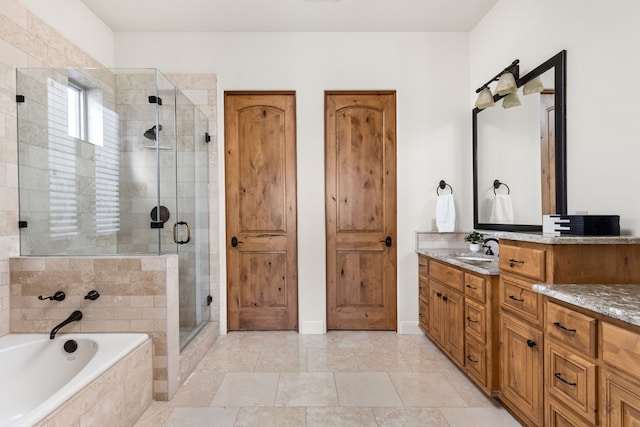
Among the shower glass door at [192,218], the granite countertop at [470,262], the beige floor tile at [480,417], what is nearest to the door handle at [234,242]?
the shower glass door at [192,218]

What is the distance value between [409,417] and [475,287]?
0.87 metres

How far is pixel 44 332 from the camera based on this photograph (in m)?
2.20

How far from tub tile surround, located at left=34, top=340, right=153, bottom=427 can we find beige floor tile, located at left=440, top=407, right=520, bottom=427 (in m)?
1.75

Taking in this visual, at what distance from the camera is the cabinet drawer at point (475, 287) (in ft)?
7.11

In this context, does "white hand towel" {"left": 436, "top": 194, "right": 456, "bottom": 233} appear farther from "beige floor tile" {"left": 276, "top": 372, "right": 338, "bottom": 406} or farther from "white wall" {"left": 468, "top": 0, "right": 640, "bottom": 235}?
"beige floor tile" {"left": 276, "top": 372, "right": 338, "bottom": 406}

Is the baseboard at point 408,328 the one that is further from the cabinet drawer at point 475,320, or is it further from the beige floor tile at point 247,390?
the beige floor tile at point 247,390

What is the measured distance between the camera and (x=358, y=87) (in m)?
3.42

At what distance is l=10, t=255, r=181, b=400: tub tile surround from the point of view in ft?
7.27

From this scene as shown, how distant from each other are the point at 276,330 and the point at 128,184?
1.90 metres

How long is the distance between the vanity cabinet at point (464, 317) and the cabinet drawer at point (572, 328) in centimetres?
56

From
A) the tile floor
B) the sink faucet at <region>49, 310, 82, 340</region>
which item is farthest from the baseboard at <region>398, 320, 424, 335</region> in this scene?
the sink faucet at <region>49, 310, 82, 340</region>

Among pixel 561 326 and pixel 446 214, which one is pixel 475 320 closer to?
pixel 561 326

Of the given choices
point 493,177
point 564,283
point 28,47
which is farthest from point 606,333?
point 28,47

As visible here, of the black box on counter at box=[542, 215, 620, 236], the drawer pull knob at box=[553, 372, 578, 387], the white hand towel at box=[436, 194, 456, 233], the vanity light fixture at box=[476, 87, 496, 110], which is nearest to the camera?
the drawer pull knob at box=[553, 372, 578, 387]
